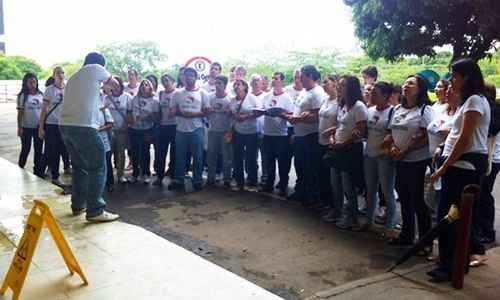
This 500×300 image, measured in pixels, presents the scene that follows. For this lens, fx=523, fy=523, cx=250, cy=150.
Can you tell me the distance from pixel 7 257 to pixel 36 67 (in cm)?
2923

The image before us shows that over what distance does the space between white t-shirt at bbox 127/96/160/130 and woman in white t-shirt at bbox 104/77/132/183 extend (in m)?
0.10

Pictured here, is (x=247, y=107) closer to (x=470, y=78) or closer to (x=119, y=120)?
(x=119, y=120)

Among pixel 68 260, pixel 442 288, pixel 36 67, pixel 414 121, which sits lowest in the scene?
pixel 442 288

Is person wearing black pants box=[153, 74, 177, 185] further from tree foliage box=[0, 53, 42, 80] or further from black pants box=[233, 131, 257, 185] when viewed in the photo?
tree foliage box=[0, 53, 42, 80]

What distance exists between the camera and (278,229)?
19.3ft

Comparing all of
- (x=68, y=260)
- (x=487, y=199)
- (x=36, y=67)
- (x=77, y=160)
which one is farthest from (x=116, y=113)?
(x=36, y=67)

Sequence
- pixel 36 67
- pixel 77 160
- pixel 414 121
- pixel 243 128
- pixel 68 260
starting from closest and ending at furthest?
pixel 68 260 → pixel 414 121 → pixel 77 160 → pixel 243 128 → pixel 36 67

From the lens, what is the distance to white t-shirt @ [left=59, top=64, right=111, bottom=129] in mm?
5398

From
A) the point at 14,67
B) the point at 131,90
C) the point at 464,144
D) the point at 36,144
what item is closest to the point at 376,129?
the point at 464,144

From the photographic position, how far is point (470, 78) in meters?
4.03

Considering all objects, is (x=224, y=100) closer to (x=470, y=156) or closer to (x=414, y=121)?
(x=414, y=121)

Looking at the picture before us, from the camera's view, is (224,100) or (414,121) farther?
(224,100)

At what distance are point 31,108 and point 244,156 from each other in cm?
346

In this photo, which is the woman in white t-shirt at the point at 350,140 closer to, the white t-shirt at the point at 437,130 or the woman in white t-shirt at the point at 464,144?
the white t-shirt at the point at 437,130
